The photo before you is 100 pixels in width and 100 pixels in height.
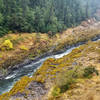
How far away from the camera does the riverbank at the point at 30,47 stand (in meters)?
25.1

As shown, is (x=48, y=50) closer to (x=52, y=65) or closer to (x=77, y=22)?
(x=52, y=65)

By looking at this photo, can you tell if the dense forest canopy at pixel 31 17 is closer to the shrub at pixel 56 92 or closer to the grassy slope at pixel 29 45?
Answer: the grassy slope at pixel 29 45

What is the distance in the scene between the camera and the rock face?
12064 mm

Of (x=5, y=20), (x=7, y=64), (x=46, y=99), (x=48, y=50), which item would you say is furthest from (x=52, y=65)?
(x=5, y=20)

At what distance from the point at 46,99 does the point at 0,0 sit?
111 ft

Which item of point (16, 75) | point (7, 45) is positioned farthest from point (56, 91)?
point (7, 45)

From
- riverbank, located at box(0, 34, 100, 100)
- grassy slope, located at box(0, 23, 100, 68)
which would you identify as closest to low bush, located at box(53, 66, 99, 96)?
riverbank, located at box(0, 34, 100, 100)

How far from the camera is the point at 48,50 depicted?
33094 millimetres

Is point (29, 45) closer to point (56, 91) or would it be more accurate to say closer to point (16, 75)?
point (16, 75)

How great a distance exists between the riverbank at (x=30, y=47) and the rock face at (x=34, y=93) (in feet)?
35.8

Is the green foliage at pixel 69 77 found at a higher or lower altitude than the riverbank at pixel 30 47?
higher

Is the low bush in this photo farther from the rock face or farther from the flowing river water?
the flowing river water

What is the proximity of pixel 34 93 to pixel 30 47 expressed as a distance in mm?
19162

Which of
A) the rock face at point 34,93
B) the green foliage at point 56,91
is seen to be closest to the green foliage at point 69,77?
the green foliage at point 56,91
